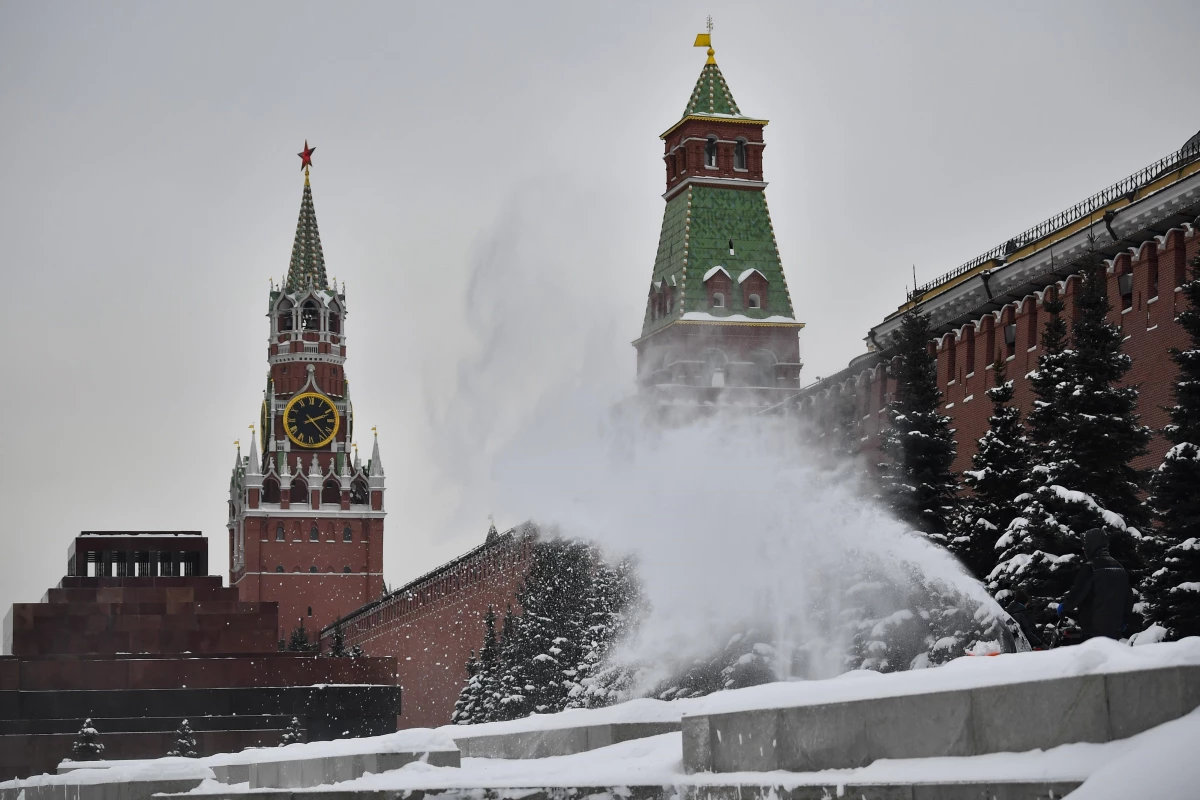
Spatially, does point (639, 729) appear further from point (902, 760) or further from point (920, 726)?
point (920, 726)

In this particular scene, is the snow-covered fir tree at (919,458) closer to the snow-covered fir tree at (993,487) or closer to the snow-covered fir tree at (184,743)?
the snow-covered fir tree at (993,487)

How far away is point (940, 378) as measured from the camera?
134 ft

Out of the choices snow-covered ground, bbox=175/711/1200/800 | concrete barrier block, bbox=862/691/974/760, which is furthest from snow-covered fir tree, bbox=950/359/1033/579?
concrete barrier block, bbox=862/691/974/760

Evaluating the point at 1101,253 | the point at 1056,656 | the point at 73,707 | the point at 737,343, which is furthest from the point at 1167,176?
the point at 737,343

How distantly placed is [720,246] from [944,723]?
201 ft

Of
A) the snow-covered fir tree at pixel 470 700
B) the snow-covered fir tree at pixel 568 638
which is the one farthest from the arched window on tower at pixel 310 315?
the snow-covered fir tree at pixel 568 638

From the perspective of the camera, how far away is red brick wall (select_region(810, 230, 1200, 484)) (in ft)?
99.8

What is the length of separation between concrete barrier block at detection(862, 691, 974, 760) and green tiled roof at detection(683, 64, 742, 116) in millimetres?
61922

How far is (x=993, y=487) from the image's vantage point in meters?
26.5

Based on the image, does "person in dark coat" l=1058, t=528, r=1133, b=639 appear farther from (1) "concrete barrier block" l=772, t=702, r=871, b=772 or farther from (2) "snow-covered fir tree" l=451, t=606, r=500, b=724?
(2) "snow-covered fir tree" l=451, t=606, r=500, b=724

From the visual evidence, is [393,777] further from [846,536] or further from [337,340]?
[337,340]

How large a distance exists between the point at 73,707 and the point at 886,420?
21768 mm

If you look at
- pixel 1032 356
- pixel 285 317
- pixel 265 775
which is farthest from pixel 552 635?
pixel 285 317

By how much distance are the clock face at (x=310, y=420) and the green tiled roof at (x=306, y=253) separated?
834 centimetres
